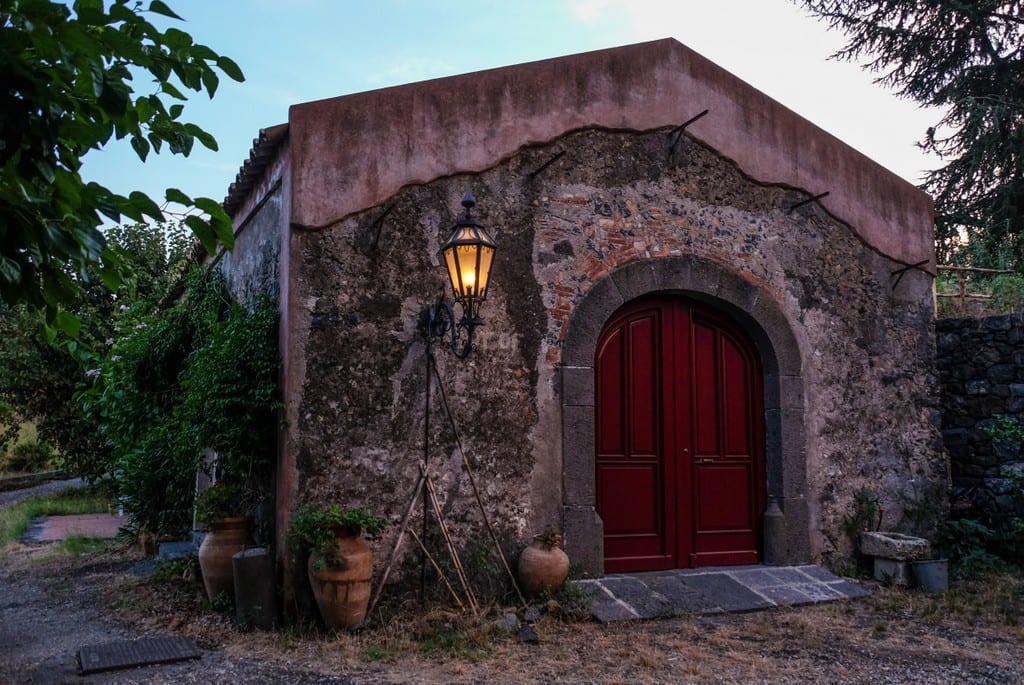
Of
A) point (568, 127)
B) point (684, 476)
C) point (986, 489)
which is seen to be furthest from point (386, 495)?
point (986, 489)

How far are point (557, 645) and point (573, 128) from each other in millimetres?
3695

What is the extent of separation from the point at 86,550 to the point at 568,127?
20.3 ft

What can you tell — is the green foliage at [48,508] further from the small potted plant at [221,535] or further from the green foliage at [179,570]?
the small potted plant at [221,535]

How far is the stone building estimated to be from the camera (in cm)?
566

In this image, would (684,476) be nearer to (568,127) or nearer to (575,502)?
(575,502)

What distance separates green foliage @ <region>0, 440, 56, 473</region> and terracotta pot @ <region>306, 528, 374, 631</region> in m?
16.1

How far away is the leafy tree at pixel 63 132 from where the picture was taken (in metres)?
1.76

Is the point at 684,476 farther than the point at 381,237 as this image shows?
Yes

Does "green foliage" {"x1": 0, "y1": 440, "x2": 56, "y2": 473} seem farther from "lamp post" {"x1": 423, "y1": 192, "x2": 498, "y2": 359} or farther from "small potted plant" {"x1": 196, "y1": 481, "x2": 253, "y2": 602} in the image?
"lamp post" {"x1": 423, "y1": 192, "x2": 498, "y2": 359}

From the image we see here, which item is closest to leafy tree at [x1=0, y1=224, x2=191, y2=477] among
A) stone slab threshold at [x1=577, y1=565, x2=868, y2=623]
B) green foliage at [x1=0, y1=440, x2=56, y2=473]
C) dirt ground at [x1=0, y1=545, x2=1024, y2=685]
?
green foliage at [x1=0, y1=440, x2=56, y2=473]

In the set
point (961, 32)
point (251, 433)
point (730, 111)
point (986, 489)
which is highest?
point (961, 32)

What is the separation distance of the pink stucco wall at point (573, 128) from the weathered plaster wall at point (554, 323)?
0.45 feet

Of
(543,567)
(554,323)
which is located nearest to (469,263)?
(554,323)

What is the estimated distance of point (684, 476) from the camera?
6.75 m
